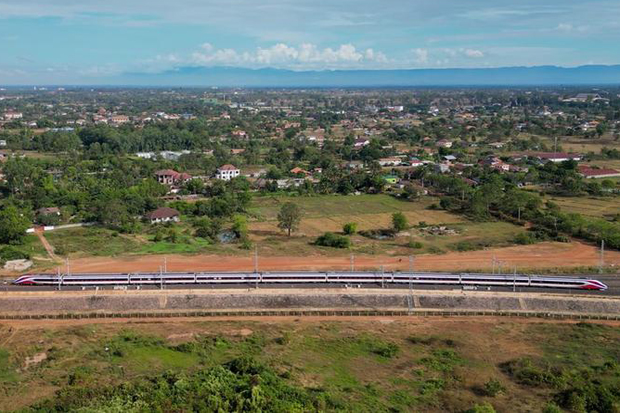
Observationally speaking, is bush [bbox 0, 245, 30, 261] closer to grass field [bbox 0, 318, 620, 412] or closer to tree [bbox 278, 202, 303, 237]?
grass field [bbox 0, 318, 620, 412]

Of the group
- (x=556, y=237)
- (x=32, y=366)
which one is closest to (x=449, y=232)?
(x=556, y=237)

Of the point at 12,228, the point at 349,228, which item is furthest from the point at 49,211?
the point at 349,228

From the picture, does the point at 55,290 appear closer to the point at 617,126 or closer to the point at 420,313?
the point at 420,313

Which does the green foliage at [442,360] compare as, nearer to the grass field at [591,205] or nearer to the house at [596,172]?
the grass field at [591,205]

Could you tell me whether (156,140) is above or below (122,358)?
above

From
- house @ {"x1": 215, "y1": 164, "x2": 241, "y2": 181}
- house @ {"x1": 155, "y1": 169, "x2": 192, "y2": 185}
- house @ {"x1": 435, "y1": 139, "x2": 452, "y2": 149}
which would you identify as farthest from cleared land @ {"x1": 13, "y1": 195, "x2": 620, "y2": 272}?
house @ {"x1": 435, "y1": 139, "x2": 452, "y2": 149}

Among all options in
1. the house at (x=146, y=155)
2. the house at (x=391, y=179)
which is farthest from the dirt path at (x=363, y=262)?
the house at (x=146, y=155)
